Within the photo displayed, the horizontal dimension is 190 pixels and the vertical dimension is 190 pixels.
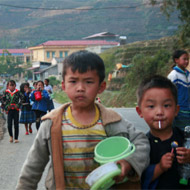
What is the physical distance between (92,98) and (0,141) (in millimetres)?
7527

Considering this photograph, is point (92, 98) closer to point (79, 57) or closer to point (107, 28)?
point (79, 57)

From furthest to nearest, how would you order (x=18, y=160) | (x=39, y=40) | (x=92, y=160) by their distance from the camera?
(x=39, y=40) → (x=18, y=160) → (x=92, y=160)

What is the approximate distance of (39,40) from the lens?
4653 inches

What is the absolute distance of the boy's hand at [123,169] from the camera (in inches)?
80.5

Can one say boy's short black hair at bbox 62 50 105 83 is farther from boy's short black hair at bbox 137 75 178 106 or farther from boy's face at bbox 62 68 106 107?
boy's short black hair at bbox 137 75 178 106

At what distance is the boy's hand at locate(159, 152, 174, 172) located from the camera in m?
2.24

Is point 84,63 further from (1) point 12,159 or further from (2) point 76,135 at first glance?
(1) point 12,159

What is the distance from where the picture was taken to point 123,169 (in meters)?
2.04

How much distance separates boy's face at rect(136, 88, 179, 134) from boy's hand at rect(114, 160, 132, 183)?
Result: 42 centimetres

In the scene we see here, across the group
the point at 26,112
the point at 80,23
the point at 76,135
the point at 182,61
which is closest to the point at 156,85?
the point at 76,135

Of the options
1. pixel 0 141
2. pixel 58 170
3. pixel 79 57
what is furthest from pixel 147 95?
pixel 0 141

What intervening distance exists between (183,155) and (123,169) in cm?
43

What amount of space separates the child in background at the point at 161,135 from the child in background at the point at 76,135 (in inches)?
4.4

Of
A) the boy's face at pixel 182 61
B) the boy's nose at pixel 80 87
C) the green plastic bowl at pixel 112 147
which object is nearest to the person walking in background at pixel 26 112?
the boy's face at pixel 182 61
